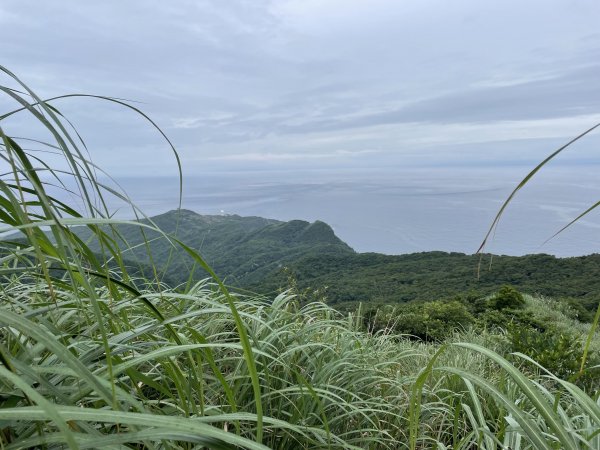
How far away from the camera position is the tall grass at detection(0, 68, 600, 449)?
0.54 metres

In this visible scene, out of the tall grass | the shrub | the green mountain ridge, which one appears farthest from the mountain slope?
the tall grass

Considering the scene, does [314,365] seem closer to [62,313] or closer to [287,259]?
[62,313]

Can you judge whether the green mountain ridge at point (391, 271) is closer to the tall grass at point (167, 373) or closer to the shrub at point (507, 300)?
the shrub at point (507, 300)

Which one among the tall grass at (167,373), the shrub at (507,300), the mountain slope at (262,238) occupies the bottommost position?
the mountain slope at (262,238)

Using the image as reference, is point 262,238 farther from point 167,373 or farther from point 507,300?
point 167,373

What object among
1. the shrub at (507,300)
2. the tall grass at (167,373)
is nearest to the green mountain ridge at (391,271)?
the shrub at (507,300)

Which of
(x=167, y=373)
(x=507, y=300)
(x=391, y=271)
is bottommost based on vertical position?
(x=391, y=271)

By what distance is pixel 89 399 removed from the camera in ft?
3.01

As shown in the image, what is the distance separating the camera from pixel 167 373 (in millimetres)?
1235

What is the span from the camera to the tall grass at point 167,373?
0.54 meters

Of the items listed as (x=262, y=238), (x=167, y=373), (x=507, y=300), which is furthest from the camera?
(x=262, y=238)

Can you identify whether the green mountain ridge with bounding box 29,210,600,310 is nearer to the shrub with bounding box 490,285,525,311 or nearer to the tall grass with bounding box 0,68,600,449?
the shrub with bounding box 490,285,525,311

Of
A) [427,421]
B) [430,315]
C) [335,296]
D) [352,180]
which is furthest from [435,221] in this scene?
[427,421]

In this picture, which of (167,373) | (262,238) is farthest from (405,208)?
(167,373)
